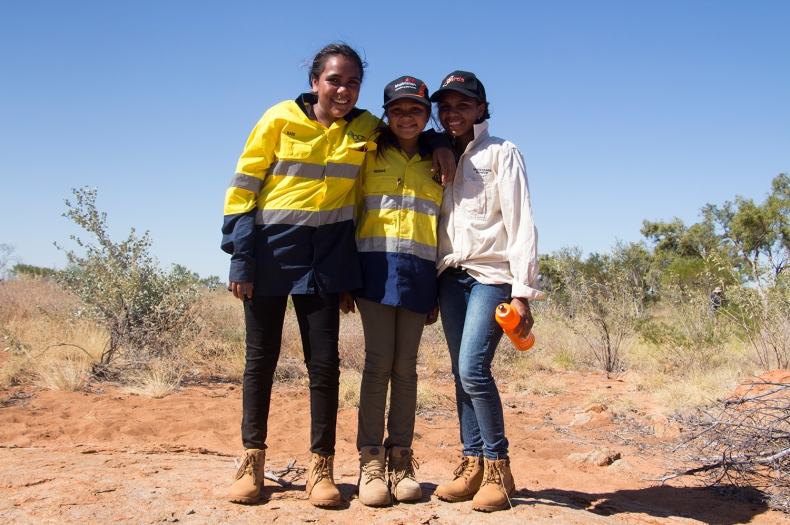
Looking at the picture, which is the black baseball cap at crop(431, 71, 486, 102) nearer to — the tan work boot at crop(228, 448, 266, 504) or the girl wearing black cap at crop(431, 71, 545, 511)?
the girl wearing black cap at crop(431, 71, 545, 511)

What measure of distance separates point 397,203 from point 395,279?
38 centimetres

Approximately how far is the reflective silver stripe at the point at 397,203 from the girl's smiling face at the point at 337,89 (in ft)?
1.45

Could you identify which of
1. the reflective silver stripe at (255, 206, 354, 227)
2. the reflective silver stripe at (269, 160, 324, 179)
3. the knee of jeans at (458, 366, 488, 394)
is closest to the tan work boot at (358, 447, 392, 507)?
the knee of jeans at (458, 366, 488, 394)

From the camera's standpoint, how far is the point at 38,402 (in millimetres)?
5637

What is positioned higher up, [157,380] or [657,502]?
[157,380]

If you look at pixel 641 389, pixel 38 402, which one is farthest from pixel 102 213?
pixel 641 389

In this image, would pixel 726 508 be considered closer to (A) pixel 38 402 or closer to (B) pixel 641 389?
(B) pixel 641 389

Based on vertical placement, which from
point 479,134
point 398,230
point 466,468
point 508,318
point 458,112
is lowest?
point 466,468

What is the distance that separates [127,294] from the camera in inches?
296

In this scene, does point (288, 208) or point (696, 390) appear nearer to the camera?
point (288, 208)

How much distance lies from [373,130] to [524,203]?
0.84 m

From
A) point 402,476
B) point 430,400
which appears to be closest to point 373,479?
point 402,476

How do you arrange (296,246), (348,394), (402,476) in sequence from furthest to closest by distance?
(348,394)
(402,476)
(296,246)

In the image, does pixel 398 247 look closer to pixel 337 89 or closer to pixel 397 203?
pixel 397 203
